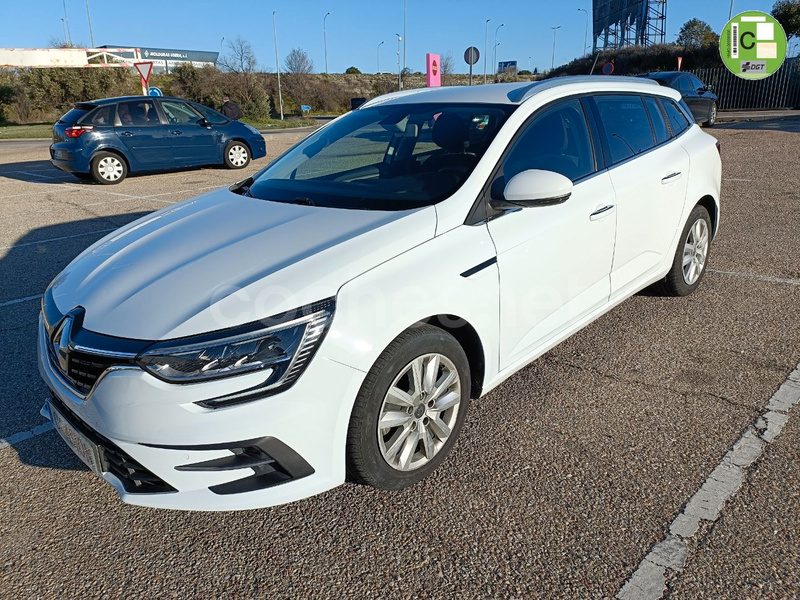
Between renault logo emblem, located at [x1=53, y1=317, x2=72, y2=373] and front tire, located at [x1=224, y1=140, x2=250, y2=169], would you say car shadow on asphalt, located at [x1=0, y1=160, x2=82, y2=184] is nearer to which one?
front tire, located at [x1=224, y1=140, x2=250, y2=169]

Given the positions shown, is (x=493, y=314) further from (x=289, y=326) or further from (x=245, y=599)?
(x=245, y=599)

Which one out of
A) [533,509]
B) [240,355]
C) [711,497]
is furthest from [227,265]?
[711,497]

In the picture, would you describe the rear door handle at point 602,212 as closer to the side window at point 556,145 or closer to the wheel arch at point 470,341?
the side window at point 556,145

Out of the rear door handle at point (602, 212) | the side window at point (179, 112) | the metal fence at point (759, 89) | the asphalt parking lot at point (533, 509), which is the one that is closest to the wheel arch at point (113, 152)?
the side window at point (179, 112)

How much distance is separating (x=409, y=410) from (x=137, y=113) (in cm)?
1187

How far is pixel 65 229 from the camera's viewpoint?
804cm

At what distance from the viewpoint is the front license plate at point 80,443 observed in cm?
234

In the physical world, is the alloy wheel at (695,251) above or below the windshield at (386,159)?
below

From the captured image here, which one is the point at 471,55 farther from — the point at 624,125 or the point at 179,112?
the point at 624,125

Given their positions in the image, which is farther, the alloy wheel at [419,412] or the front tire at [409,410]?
the alloy wheel at [419,412]

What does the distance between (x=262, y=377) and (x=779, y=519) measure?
6.70ft

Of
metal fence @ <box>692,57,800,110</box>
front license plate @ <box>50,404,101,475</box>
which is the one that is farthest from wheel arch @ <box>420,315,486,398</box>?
metal fence @ <box>692,57,800,110</box>

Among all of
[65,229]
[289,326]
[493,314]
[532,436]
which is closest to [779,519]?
[532,436]

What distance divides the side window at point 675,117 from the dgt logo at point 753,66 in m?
28.2
